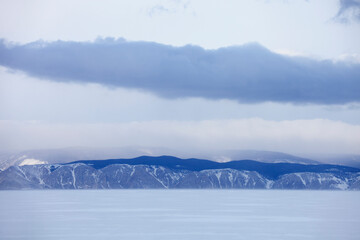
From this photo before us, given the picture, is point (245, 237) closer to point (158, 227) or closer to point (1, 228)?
point (158, 227)

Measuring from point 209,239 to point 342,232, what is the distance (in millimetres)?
12570

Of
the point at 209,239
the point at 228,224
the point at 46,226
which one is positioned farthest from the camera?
the point at 228,224

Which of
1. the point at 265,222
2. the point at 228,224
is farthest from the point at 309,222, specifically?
the point at 228,224

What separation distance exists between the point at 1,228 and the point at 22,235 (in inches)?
264

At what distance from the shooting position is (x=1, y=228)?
52.2 m

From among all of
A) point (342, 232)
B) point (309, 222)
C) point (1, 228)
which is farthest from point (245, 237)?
point (1, 228)

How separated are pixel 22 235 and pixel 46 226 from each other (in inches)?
349

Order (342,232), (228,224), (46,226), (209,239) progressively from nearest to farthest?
(209,239), (342,232), (46,226), (228,224)

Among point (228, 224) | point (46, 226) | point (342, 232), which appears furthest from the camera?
point (228, 224)

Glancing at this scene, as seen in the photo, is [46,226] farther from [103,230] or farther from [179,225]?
[179,225]

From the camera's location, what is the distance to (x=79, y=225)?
57062mm

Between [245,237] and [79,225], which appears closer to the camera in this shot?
[245,237]

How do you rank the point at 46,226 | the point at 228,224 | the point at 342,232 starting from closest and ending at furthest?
the point at 342,232, the point at 46,226, the point at 228,224

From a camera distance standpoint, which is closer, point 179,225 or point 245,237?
point 245,237
